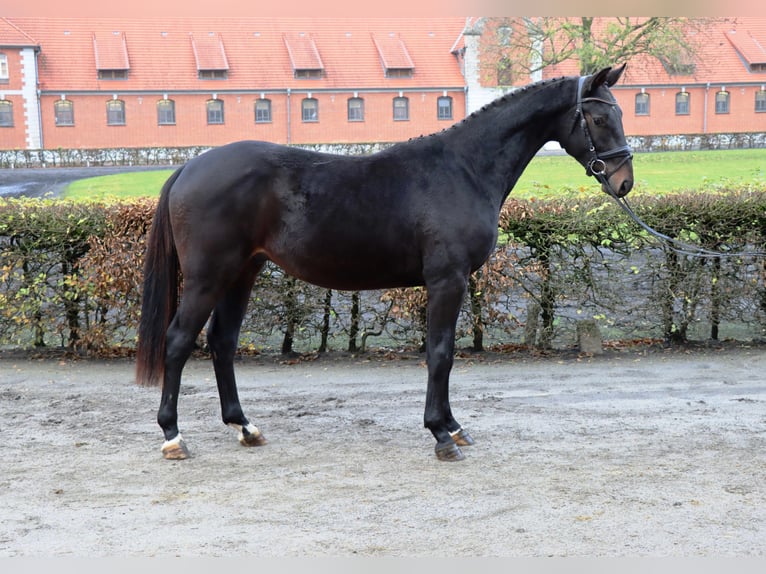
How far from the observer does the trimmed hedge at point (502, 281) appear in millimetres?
7555

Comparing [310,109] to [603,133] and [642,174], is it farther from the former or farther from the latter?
[603,133]

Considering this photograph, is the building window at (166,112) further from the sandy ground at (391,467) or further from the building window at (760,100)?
the sandy ground at (391,467)

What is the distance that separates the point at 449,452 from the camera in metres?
4.81

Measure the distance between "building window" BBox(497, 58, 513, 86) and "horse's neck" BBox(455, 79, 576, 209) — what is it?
34629mm

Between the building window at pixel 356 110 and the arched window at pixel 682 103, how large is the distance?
21.4m

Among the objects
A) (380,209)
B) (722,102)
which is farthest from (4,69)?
(380,209)

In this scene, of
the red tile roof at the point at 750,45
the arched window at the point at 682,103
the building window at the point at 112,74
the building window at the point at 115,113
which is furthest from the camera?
the arched window at the point at 682,103

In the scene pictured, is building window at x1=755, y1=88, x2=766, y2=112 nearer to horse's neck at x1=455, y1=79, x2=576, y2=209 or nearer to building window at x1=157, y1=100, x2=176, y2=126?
building window at x1=157, y1=100, x2=176, y2=126

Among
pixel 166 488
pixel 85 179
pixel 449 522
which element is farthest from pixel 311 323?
pixel 85 179

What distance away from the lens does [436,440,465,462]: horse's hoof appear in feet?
15.8

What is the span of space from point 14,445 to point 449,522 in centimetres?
310

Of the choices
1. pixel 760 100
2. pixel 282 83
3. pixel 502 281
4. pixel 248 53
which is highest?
pixel 248 53

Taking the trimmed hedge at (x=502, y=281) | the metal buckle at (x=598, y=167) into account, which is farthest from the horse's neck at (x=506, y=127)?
the trimmed hedge at (x=502, y=281)

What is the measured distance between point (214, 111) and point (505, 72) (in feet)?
62.2
